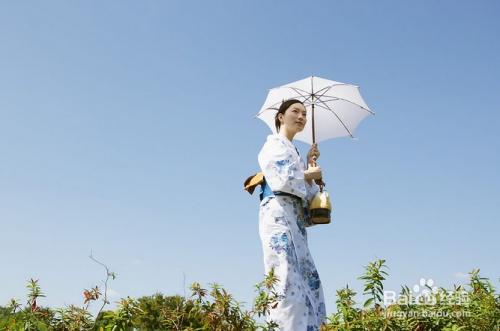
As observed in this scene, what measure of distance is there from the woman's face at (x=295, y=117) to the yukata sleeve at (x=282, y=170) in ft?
1.34

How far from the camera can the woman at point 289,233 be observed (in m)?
4.05

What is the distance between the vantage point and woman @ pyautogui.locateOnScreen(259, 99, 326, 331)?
13.3ft

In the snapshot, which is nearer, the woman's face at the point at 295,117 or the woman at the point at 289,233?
the woman at the point at 289,233

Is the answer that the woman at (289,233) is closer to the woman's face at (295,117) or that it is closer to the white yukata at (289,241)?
the white yukata at (289,241)

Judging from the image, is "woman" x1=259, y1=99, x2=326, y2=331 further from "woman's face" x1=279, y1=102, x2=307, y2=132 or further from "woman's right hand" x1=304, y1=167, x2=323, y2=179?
"woman's face" x1=279, y1=102, x2=307, y2=132

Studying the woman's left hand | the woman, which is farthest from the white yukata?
the woman's left hand

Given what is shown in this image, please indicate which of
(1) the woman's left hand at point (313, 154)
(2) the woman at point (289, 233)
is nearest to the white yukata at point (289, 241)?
(2) the woman at point (289, 233)

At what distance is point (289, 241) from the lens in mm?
4305

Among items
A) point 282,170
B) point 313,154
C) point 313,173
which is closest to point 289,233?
point 282,170

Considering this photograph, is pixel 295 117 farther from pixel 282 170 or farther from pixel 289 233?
pixel 289 233

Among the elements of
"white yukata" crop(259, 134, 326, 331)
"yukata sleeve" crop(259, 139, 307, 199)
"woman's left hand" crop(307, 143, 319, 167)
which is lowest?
"white yukata" crop(259, 134, 326, 331)

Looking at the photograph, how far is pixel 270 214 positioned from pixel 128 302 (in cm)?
235

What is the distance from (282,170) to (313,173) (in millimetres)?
410

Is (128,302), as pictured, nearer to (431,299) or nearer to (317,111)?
(431,299)
